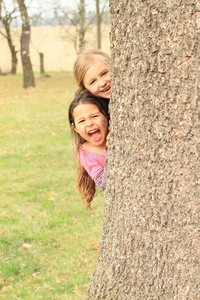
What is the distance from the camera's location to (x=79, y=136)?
10.4 feet

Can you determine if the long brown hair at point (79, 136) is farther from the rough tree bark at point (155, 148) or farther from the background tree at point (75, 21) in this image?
the background tree at point (75, 21)

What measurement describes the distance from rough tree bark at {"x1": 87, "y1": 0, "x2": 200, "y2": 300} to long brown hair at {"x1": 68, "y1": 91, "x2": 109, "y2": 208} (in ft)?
2.55

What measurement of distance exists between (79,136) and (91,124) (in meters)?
0.28

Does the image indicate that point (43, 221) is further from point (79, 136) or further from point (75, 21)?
point (75, 21)

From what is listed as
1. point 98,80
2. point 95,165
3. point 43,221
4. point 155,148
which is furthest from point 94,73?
point 43,221

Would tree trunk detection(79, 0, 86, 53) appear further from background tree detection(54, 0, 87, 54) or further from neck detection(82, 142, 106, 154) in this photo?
neck detection(82, 142, 106, 154)

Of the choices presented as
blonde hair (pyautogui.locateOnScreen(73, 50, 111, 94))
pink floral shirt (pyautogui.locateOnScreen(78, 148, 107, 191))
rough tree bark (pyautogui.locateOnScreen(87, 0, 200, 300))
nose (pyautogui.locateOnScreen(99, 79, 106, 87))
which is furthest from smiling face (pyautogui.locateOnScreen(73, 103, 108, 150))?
rough tree bark (pyautogui.locateOnScreen(87, 0, 200, 300))

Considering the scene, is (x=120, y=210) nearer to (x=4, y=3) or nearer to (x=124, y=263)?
(x=124, y=263)

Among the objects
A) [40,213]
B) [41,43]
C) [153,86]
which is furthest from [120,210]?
[41,43]

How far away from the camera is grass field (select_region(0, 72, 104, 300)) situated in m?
3.62

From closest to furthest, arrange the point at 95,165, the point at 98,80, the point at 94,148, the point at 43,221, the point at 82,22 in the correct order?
the point at 95,165, the point at 94,148, the point at 98,80, the point at 43,221, the point at 82,22

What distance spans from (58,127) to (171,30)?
823cm

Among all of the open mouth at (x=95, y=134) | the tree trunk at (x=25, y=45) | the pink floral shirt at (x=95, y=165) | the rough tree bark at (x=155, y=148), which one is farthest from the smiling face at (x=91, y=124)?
the tree trunk at (x=25, y=45)

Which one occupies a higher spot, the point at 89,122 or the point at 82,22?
the point at 89,122
